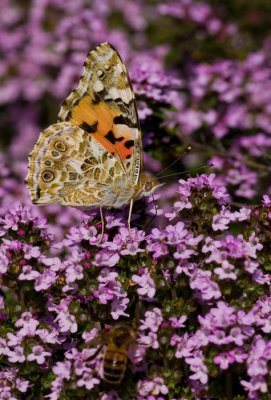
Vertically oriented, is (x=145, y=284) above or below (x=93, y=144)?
below

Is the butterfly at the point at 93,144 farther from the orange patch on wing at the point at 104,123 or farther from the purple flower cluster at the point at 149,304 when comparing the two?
the purple flower cluster at the point at 149,304

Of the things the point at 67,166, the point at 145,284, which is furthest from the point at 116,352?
the point at 67,166

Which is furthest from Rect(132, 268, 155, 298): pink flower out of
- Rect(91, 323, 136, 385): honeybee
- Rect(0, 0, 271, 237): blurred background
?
Rect(0, 0, 271, 237): blurred background

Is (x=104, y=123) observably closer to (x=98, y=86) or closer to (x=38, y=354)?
(x=98, y=86)

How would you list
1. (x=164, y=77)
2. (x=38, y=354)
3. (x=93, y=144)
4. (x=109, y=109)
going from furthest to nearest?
(x=164, y=77)
(x=93, y=144)
(x=109, y=109)
(x=38, y=354)

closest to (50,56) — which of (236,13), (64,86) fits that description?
(64,86)

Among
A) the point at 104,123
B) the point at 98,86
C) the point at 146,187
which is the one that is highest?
the point at 98,86

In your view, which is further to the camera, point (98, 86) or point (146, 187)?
point (98, 86)
